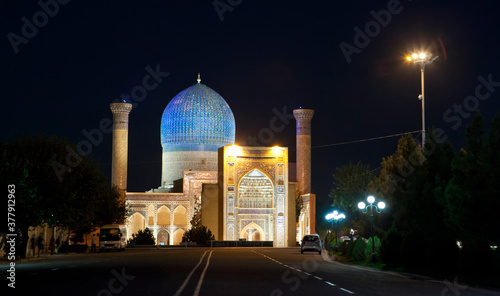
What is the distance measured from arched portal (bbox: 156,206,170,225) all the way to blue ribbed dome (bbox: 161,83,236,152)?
342 inches

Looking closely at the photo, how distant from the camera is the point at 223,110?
93.0 m

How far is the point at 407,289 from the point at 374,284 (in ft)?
5.21

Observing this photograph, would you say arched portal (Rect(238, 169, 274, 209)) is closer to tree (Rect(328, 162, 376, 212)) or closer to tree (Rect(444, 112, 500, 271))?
tree (Rect(328, 162, 376, 212))

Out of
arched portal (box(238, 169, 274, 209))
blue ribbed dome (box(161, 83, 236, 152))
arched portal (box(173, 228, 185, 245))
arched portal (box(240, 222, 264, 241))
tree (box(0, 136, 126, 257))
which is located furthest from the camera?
blue ribbed dome (box(161, 83, 236, 152))

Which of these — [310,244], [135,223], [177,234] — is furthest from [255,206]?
[310,244]

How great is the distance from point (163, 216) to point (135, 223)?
3.48 metres

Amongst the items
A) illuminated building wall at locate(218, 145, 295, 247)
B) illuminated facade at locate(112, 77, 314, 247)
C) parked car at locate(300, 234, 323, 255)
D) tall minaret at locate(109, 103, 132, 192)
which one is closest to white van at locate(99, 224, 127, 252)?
parked car at locate(300, 234, 323, 255)

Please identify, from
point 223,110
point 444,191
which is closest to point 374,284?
point 444,191

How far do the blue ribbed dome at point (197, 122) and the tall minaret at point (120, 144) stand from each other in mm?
8421

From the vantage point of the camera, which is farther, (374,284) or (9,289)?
(374,284)

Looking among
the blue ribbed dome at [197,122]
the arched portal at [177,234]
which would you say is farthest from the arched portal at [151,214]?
the blue ribbed dome at [197,122]

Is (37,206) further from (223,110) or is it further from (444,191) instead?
(223,110)

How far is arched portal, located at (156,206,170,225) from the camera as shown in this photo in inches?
3467

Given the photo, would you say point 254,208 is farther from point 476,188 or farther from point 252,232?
point 476,188
